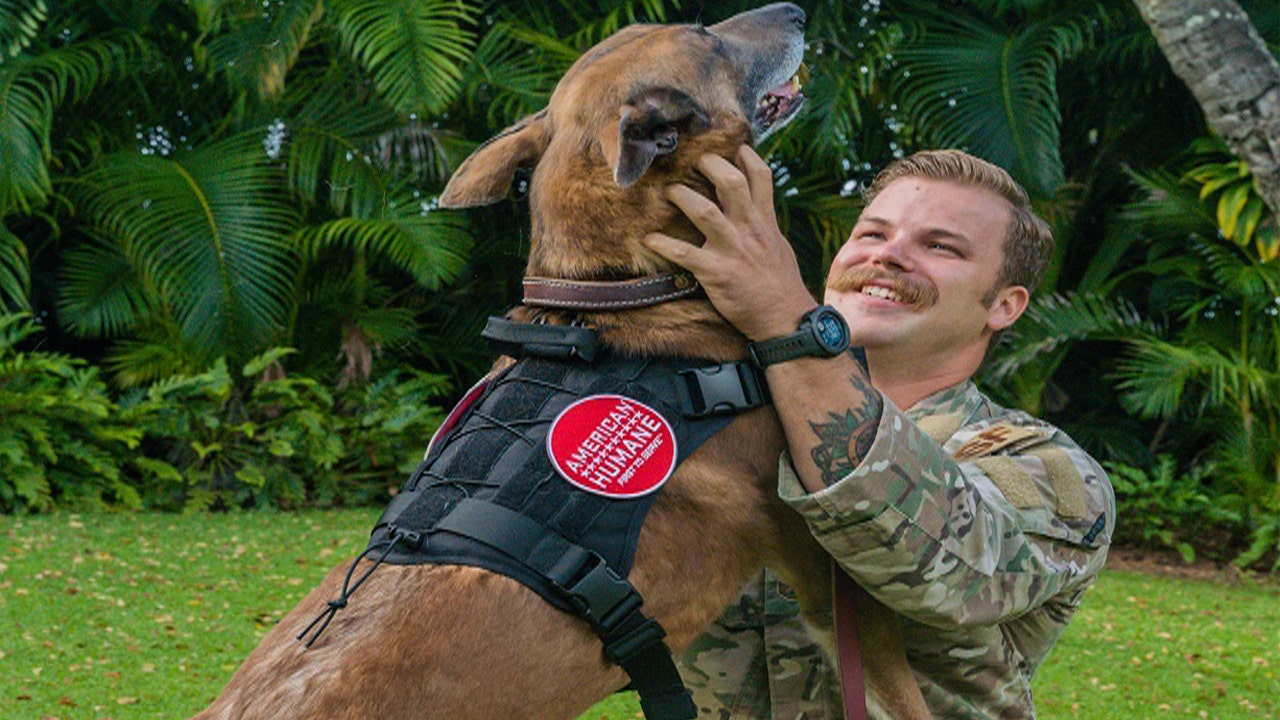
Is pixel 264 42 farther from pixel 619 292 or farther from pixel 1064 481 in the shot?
pixel 1064 481

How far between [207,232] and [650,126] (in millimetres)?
7244

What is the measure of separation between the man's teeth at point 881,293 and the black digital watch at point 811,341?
0.61 metres

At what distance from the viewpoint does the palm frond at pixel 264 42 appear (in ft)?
30.4

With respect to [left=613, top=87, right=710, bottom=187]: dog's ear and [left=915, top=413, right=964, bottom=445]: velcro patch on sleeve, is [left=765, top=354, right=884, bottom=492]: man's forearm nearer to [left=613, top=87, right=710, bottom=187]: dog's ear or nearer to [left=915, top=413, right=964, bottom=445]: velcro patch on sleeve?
[left=613, top=87, right=710, bottom=187]: dog's ear

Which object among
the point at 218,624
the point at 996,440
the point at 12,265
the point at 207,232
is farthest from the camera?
the point at 12,265

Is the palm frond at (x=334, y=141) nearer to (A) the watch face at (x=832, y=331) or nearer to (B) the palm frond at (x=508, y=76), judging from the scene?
(B) the palm frond at (x=508, y=76)

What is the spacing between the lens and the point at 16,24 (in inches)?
369

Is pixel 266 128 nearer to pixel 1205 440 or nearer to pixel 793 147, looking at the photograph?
pixel 793 147

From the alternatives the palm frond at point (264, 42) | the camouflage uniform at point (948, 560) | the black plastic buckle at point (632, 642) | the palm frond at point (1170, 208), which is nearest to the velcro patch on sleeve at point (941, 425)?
the camouflage uniform at point (948, 560)

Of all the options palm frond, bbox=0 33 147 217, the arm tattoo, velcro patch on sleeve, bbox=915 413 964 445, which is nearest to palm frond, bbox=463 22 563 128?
palm frond, bbox=0 33 147 217

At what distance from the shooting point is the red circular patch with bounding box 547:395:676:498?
2223 millimetres

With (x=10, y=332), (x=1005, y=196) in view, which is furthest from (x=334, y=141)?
(x=1005, y=196)

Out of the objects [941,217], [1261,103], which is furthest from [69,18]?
[941,217]

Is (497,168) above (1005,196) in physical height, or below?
above
